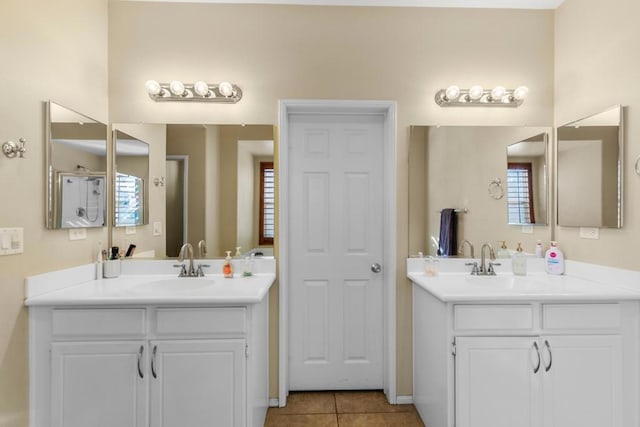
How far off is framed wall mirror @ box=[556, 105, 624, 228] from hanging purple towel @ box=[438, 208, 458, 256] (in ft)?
2.26

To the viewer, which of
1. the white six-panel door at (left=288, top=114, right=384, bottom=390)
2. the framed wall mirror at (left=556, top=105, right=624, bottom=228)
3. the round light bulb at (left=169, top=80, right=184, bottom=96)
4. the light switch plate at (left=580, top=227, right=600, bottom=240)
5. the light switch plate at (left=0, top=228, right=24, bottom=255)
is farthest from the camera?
the white six-panel door at (left=288, top=114, right=384, bottom=390)

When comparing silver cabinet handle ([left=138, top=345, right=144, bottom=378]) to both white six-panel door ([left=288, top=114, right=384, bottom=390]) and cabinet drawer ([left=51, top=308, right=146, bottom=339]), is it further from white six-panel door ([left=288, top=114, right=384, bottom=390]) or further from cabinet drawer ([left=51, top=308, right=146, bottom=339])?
white six-panel door ([left=288, top=114, right=384, bottom=390])

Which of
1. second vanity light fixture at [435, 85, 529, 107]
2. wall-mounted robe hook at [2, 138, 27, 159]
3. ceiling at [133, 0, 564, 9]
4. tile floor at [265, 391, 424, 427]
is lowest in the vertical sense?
tile floor at [265, 391, 424, 427]

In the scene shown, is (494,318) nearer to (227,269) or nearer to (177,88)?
(227,269)

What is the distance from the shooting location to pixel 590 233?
81.0 inches

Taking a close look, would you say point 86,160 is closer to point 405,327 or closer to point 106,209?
point 106,209

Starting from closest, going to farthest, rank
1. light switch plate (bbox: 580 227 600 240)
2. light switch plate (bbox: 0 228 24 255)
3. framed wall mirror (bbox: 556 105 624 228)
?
light switch plate (bbox: 0 228 24 255) < framed wall mirror (bbox: 556 105 624 228) < light switch plate (bbox: 580 227 600 240)

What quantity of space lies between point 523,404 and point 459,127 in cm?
166

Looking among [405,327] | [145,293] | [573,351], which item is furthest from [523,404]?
[145,293]

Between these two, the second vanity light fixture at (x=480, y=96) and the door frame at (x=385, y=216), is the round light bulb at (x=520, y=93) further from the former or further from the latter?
the door frame at (x=385, y=216)

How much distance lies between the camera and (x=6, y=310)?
1.53 metres

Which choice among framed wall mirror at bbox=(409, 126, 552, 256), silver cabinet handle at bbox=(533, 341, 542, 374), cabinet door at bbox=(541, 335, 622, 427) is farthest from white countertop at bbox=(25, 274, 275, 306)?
cabinet door at bbox=(541, 335, 622, 427)

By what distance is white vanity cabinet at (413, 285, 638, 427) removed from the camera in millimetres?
1680

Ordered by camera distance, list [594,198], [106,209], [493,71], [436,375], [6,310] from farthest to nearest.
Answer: [493,71] < [106,209] < [594,198] < [436,375] < [6,310]
